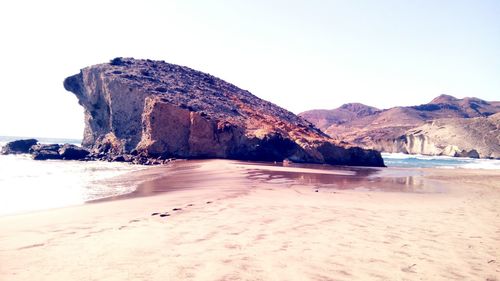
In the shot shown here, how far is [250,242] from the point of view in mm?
5465

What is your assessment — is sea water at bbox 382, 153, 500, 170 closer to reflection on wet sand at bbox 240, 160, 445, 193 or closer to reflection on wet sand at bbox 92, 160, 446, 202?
reflection on wet sand at bbox 240, 160, 445, 193

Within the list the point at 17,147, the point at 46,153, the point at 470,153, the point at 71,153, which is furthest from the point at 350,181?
the point at 470,153

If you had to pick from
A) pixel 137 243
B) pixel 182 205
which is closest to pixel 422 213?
pixel 182 205

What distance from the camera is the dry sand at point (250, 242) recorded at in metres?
4.30

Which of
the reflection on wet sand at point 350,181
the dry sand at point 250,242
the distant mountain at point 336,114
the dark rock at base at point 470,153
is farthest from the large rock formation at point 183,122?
the distant mountain at point 336,114

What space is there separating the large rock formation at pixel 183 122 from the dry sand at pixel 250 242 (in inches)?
869

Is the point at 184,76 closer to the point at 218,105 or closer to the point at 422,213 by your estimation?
the point at 218,105

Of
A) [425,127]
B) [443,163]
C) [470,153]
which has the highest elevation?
[425,127]

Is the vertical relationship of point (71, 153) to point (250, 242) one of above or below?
above

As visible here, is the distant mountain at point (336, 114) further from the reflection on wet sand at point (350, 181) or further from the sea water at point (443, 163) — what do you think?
the reflection on wet sand at point (350, 181)

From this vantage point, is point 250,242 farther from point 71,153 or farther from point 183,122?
point 71,153

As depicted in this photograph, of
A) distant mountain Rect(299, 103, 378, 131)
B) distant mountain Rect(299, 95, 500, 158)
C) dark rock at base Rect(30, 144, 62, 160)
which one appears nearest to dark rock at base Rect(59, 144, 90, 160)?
dark rock at base Rect(30, 144, 62, 160)

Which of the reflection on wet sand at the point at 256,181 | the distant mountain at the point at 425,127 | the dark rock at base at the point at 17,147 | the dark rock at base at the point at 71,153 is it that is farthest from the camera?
the distant mountain at the point at 425,127

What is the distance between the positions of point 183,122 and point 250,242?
2700 centimetres
